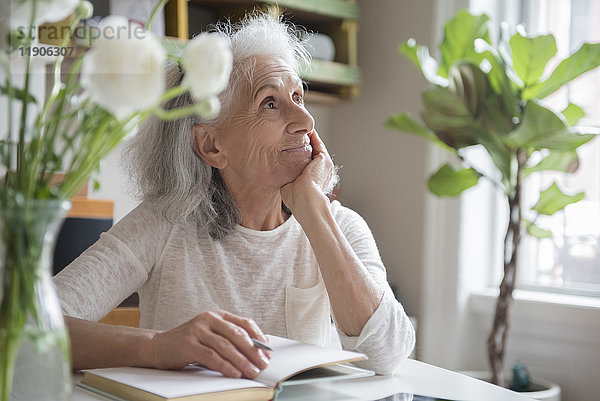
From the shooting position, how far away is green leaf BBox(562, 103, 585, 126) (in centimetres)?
223

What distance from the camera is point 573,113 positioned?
224 centimetres

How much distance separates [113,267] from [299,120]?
A: 481 mm

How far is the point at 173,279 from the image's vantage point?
1.41 meters

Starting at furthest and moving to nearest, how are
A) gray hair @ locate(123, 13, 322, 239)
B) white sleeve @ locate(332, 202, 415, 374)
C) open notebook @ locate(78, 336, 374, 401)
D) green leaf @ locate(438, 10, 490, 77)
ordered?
1. green leaf @ locate(438, 10, 490, 77)
2. gray hair @ locate(123, 13, 322, 239)
3. white sleeve @ locate(332, 202, 415, 374)
4. open notebook @ locate(78, 336, 374, 401)

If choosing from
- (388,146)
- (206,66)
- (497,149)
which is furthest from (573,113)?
(206,66)

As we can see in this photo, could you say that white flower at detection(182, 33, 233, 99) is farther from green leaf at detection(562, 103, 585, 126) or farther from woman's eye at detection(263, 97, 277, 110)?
green leaf at detection(562, 103, 585, 126)

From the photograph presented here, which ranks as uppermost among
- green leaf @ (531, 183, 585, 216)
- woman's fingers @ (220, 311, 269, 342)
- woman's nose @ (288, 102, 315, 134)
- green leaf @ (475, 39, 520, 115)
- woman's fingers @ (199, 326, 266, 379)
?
green leaf @ (475, 39, 520, 115)

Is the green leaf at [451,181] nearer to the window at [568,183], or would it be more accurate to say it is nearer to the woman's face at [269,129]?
the window at [568,183]

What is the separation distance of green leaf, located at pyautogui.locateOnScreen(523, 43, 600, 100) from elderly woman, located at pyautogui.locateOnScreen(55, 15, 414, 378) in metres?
0.95

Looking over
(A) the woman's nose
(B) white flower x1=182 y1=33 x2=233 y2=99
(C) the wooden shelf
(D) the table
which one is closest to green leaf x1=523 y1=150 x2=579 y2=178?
(C) the wooden shelf

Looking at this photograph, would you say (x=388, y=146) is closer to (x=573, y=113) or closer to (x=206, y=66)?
(x=573, y=113)

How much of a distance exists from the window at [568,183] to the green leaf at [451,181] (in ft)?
1.63

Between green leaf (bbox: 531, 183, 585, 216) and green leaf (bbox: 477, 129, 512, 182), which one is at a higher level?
green leaf (bbox: 477, 129, 512, 182)

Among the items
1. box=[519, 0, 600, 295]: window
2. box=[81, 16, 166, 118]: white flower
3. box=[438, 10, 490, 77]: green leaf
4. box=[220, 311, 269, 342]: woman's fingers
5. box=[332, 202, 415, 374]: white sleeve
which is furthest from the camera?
box=[519, 0, 600, 295]: window
